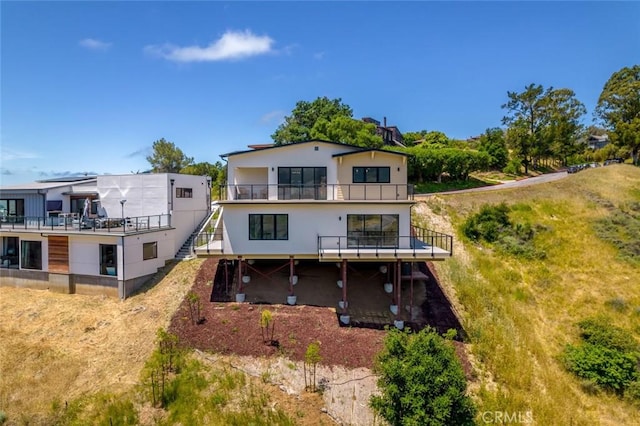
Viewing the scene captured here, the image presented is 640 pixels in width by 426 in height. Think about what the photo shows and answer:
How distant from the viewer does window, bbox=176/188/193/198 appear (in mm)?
26719

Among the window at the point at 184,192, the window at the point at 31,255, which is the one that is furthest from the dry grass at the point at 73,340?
the window at the point at 184,192

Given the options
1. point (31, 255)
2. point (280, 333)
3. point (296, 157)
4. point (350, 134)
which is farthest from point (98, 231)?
point (350, 134)

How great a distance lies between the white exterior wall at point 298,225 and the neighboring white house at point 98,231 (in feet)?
22.9

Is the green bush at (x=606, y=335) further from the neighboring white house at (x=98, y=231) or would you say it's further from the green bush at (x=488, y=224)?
the neighboring white house at (x=98, y=231)

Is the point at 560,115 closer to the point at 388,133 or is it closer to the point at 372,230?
the point at 388,133

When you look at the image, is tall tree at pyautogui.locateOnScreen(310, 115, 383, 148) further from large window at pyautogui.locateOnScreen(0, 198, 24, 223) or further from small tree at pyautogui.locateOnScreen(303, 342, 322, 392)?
large window at pyautogui.locateOnScreen(0, 198, 24, 223)

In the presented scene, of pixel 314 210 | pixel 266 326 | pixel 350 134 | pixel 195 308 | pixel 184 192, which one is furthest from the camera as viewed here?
pixel 350 134

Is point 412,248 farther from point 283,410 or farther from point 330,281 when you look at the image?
point 283,410

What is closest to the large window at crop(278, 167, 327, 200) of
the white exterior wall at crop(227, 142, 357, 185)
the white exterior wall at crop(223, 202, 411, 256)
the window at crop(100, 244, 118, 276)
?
the white exterior wall at crop(227, 142, 357, 185)

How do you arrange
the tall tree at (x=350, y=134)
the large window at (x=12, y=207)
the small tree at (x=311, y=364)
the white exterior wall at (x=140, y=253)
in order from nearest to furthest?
the small tree at (x=311, y=364) < the white exterior wall at (x=140, y=253) < the large window at (x=12, y=207) < the tall tree at (x=350, y=134)

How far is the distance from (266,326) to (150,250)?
10.6 meters

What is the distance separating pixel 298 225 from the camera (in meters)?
19.5

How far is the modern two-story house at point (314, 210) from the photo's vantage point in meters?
19.4

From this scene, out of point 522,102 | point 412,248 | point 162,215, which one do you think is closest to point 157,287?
point 162,215
